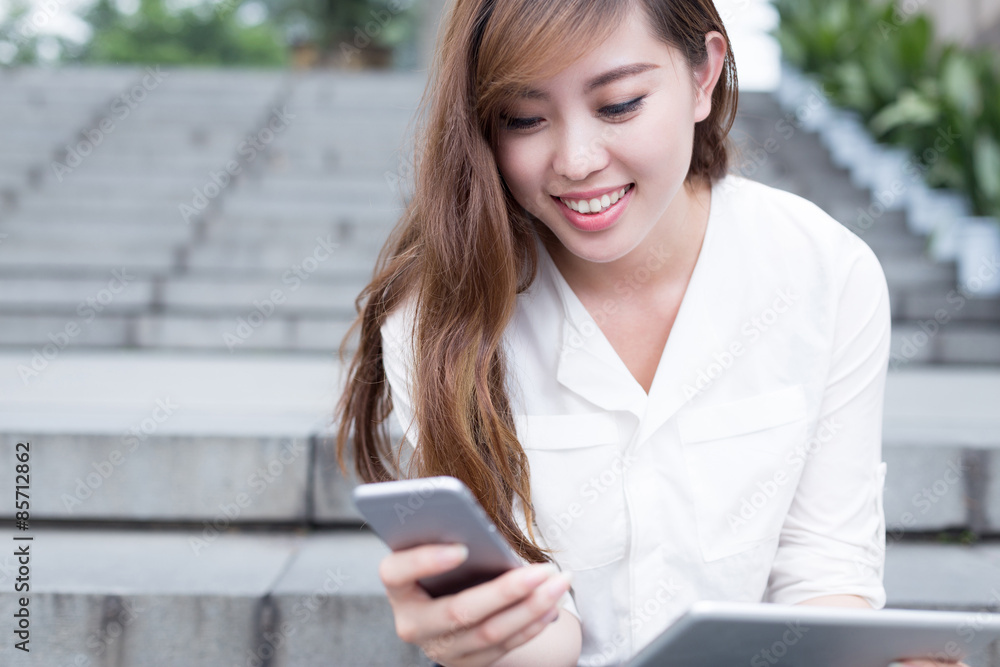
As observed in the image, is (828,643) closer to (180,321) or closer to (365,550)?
(365,550)

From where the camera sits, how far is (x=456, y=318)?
119 centimetres

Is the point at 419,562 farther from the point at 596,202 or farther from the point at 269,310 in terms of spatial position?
the point at 269,310

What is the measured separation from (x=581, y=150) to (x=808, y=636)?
2.27ft

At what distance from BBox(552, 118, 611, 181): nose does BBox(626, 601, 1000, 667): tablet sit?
2.00ft

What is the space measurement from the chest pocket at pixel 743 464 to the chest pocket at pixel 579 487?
124mm

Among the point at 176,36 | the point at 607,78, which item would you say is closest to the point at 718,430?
the point at 607,78

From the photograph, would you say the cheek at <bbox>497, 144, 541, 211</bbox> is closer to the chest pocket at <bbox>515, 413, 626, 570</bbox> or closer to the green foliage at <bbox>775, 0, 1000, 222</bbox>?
the chest pocket at <bbox>515, 413, 626, 570</bbox>

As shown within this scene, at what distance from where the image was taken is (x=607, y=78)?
42.3 inches

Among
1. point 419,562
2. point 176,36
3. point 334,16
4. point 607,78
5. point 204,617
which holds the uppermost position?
point 176,36

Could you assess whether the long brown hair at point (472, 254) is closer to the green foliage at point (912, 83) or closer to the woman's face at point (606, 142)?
the woman's face at point (606, 142)

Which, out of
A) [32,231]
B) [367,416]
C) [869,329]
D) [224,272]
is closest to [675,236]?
[869,329]

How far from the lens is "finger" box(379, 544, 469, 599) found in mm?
809

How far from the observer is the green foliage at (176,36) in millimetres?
21016

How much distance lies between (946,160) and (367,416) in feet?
12.5
